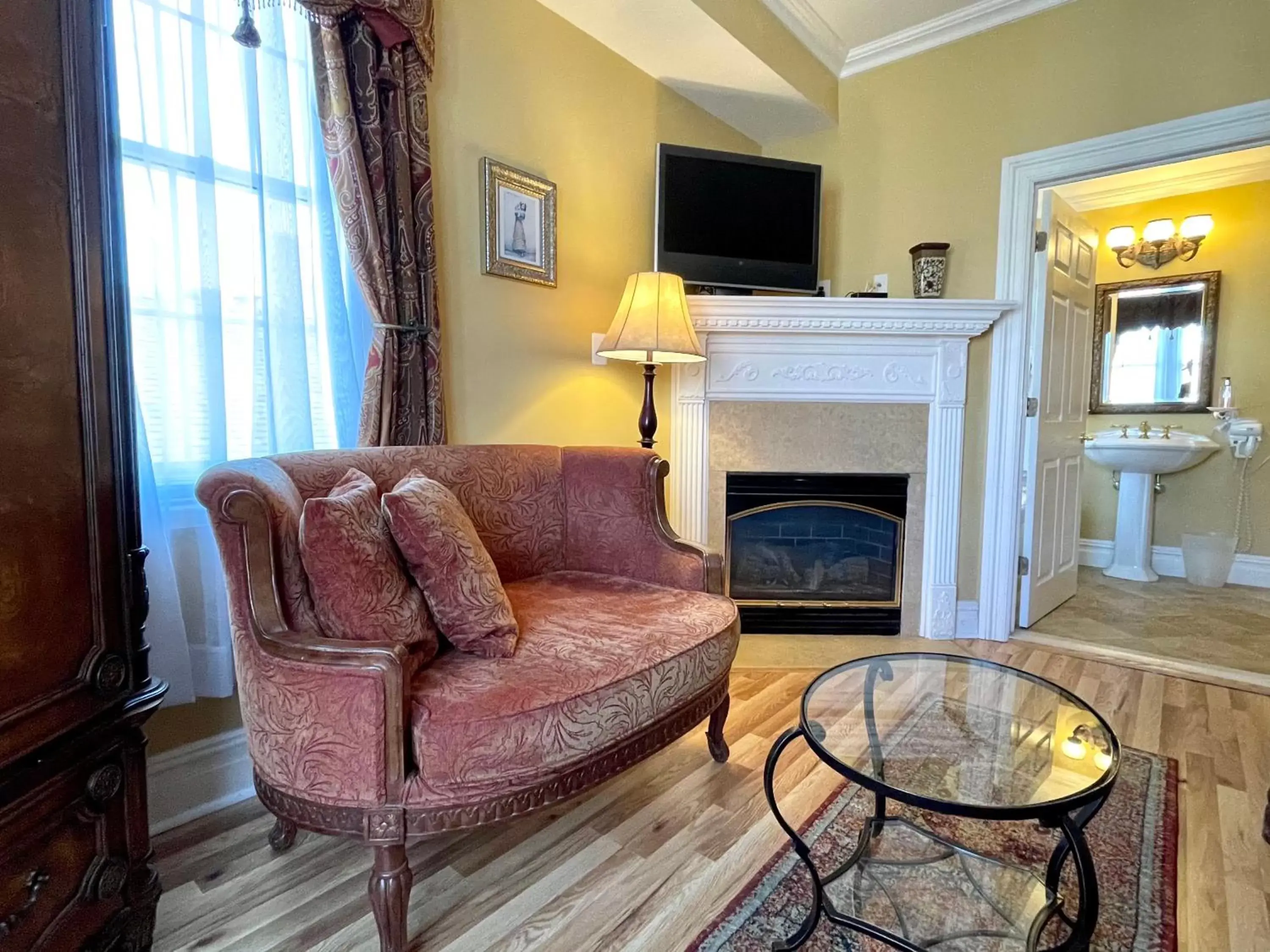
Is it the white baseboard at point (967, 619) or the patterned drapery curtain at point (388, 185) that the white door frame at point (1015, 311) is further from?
the patterned drapery curtain at point (388, 185)

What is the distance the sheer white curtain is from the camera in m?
1.42

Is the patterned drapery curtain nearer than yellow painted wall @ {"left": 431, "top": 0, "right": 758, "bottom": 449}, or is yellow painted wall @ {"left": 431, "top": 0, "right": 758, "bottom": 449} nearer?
the patterned drapery curtain

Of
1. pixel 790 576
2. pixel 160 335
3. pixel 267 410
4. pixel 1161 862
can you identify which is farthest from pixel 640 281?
pixel 1161 862

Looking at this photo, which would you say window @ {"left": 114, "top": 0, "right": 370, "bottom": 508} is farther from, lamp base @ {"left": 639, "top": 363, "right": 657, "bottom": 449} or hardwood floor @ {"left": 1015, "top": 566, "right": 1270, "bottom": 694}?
hardwood floor @ {"left": 1015, "top": 566, "right": 1270, "bottom": 694}

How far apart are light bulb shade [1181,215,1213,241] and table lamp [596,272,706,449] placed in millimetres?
3582

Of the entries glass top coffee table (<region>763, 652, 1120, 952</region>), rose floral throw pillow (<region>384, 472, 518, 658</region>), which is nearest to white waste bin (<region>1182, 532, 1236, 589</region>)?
glass top coffee table (<region>763, 652, 1120, 952</region>)

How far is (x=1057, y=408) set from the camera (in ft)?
9.91

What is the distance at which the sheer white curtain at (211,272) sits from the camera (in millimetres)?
1415

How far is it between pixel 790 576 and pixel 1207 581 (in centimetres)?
275

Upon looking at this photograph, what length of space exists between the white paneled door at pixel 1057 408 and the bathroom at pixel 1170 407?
0.08ft

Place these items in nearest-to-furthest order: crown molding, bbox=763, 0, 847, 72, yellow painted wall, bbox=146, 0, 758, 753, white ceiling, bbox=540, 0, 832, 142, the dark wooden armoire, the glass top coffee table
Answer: the dark wooden armoire
the glass top coffee table
yellow painted wall, bbox=146, 0, 758, 753
white ceiling, bbox=540, 0, 832, 142
crown molding, bbox=763, 0, 847, 72

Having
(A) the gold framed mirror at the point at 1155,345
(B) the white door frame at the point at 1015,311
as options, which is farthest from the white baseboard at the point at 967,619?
(A) the gold framed mirror at the point at 1155,345

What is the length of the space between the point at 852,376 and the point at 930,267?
60 centimetres

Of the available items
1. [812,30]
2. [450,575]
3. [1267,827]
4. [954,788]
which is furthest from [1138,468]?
[450,575]
